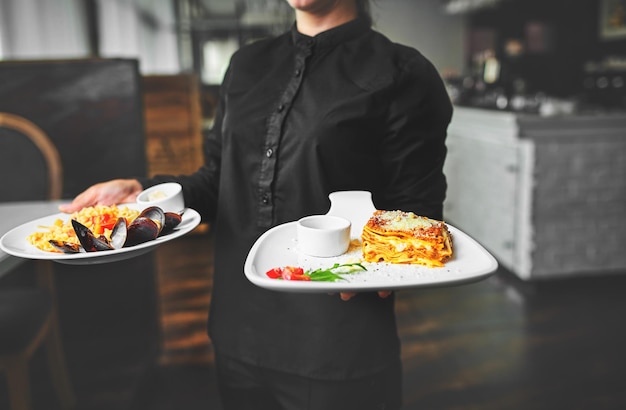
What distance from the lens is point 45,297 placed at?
644 millimetres

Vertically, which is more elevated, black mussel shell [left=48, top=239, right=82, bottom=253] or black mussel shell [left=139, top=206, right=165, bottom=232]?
black mussel shell [left=139, top=206, right=165, bottom=232]

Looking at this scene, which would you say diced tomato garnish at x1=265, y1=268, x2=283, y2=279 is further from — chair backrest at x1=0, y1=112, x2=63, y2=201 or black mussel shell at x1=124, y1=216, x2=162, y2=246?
chair backrest at x1=0, y1=112, x2=63, y2=201

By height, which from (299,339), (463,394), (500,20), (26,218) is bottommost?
(463,394)

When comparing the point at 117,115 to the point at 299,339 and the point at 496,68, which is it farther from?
the point at 496,68

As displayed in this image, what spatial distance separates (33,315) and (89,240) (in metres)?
0.28

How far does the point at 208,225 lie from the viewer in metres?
0.65

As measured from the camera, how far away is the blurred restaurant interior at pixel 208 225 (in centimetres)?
62

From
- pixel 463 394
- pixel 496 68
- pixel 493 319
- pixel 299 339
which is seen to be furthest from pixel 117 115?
pixel 496 68

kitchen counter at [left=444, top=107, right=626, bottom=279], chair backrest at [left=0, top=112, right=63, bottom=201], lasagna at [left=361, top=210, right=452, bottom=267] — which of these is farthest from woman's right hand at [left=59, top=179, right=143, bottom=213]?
kitchen counter at [left=444, top=107, right=626, bottom=279]

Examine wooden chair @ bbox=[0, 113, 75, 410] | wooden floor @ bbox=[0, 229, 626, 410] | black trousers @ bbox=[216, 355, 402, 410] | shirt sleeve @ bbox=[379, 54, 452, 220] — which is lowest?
wooden floor @ bbox=[0, 229, 626, 410]

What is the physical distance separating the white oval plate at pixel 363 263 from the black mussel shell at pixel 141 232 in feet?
0.25

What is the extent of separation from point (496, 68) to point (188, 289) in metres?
1.19

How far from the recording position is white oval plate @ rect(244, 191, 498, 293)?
384mm

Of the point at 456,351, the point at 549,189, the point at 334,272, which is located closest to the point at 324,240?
the point at 334,272
